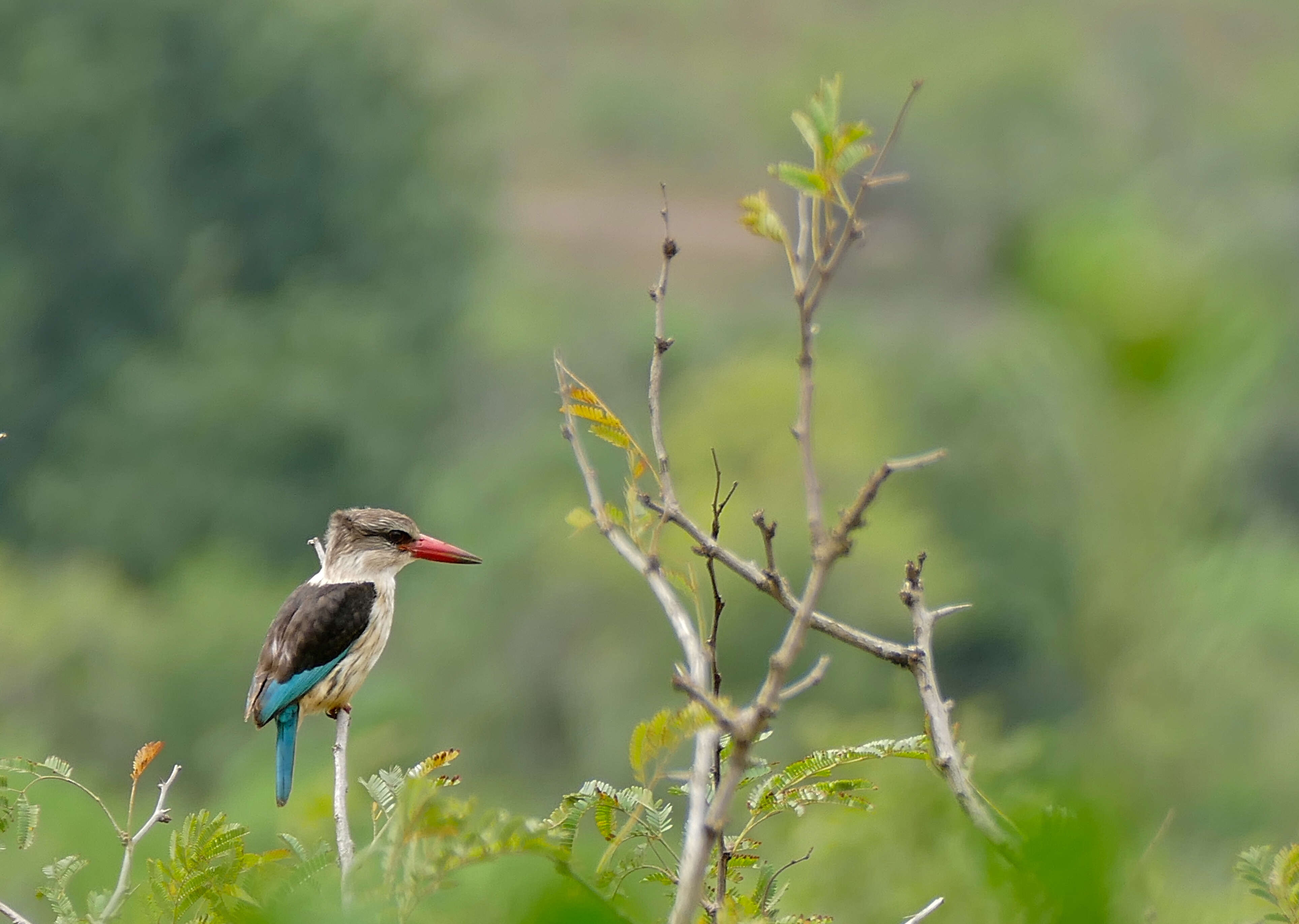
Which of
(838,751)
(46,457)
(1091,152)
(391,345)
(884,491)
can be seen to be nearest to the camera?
(838,751)

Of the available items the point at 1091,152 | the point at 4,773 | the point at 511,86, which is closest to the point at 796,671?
the point at 4,773

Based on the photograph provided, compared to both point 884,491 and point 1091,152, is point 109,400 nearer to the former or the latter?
point 884,491

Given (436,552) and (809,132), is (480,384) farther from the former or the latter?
(809,132)

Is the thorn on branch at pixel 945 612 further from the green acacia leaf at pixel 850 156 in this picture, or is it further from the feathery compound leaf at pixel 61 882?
the feathery compound leaf at pixel 61 882

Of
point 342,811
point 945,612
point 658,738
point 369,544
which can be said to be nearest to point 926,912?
point 658,738

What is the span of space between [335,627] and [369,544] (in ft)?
0.96

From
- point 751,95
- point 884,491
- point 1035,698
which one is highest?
point 751,95

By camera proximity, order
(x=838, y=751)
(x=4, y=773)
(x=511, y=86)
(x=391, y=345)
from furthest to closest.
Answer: (x=511, y=86), (x=391, y=345), (x=4, y=773), (x=838, y=751)

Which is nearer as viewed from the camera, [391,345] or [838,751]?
[838,751]

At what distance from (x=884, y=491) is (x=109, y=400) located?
61.1 feet

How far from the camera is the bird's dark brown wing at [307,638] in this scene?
192 inches

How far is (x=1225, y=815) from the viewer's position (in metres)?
13.4

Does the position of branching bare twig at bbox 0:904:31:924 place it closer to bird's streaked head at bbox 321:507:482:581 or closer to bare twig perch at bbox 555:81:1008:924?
bare twig perch at bbox 555:81:1008:924

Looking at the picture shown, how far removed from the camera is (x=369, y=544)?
5137 millimetres
